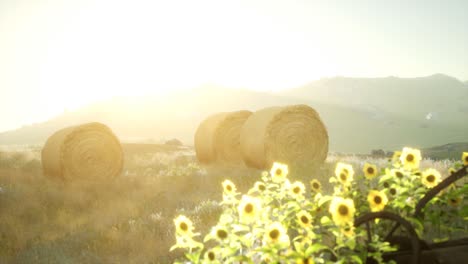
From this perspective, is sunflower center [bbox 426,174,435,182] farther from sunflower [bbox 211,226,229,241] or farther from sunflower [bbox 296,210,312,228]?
sunflower [bbox 211,226,229,241]

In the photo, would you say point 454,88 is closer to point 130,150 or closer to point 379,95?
point 379,95

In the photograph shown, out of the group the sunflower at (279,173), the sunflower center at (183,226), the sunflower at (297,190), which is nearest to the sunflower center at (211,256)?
the sunflower center at (183,226)

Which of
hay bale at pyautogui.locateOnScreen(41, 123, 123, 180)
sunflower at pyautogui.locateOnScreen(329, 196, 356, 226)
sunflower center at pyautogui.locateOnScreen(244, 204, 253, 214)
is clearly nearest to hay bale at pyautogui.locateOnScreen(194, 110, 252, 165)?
hay bale at pyautogui.locateOnScreen(41, 123, 123, 180)

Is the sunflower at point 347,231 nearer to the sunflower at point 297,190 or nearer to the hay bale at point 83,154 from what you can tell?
the sunflower at point 297,190

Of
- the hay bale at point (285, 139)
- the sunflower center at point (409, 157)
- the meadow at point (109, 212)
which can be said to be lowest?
the meadow at point (109, 212)

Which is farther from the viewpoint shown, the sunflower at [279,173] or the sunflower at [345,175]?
the sunflower at [279,173]

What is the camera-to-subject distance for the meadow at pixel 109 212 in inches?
239

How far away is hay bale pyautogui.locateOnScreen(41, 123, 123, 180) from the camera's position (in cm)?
1193

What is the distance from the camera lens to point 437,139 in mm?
60844

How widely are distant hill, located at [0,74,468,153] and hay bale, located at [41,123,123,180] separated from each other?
149ft

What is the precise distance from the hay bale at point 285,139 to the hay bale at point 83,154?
4.47 metres

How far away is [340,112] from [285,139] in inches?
3103

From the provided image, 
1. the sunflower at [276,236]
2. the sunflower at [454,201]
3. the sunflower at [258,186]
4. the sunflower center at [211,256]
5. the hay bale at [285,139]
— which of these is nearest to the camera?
the sunflower at [276,236]

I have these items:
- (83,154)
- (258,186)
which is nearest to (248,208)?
(258,186)
